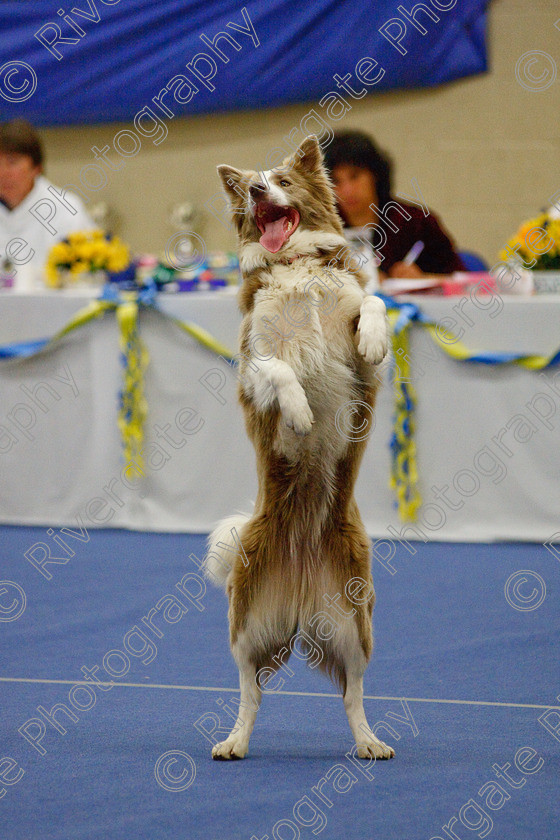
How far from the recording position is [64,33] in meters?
7.12

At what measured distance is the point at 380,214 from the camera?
488 cm

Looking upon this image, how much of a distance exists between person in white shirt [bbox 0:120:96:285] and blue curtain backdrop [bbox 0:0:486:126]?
1.84m

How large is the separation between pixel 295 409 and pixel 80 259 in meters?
3.15

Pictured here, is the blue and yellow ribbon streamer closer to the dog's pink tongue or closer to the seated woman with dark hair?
the seated woman with dark hair

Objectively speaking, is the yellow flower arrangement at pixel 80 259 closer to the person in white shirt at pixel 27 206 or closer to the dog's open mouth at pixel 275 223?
the person in white shirt at pixel 27 206

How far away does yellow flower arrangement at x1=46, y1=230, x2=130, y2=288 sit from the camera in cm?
470

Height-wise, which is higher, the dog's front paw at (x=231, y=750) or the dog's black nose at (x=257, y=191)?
the dog's black nose at (x=257, y=191)

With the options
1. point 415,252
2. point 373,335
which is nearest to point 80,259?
point 415,252

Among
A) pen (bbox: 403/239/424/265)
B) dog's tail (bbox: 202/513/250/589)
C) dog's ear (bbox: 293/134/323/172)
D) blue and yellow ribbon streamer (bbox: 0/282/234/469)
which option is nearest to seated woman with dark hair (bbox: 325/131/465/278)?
pen (bbox: 403/239/424/265)

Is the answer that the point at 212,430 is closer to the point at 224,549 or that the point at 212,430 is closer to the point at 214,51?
the point at 224,549

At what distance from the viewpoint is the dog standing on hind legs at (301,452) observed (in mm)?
1954

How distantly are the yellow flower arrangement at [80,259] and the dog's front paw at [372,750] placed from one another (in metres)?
3.23

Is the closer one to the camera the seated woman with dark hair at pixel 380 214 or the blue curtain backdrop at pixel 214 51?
the seated woman with dark hair at pixel 380 214

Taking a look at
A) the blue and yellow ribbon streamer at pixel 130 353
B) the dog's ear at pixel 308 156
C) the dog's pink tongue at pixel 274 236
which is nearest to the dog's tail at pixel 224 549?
the dog's pink tongue at pixel 274 236
